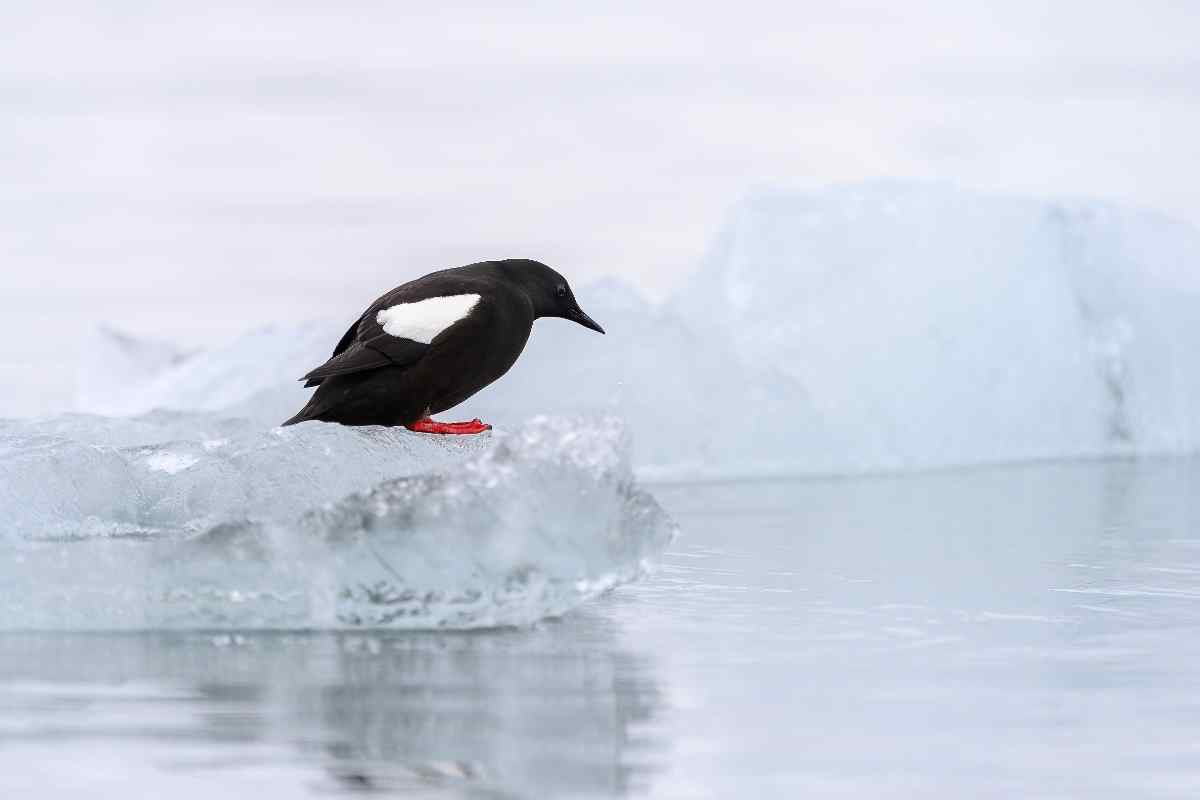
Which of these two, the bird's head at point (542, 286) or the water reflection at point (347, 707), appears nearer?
the water reflection at point (347, 707)

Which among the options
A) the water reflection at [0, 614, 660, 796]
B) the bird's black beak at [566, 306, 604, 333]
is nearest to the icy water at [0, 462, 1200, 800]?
the water reflection at [0, 614, 660, 796]

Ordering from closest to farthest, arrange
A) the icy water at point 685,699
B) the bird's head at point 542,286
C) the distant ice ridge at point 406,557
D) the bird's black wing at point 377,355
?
the icy water at point 685,699 → the distant ice ridge at point 406,557 → the bird's black wing at point 377,355 → the bird's head at point 542,286

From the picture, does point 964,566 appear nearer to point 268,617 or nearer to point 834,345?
point 268,617

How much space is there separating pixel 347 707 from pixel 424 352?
1.79 metres

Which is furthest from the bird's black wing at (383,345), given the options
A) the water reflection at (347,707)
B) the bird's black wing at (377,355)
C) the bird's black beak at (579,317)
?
the water reflection at (347,707)

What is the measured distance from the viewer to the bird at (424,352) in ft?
15.1

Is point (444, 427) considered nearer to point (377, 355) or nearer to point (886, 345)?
point (377, 355)

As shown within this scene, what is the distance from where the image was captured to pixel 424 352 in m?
4.60

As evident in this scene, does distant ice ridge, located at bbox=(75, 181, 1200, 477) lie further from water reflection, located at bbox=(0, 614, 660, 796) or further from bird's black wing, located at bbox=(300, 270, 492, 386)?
water reflection, located at bbox=(0, 614, 660, 796)

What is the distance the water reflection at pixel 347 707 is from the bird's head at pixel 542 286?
143cm

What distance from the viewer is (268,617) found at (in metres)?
3.75

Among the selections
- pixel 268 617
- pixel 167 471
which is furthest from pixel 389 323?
pixel 268 617

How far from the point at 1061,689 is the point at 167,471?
264 cm

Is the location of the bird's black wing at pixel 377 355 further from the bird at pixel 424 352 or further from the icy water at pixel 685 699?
the icy water at pixel 685 699
